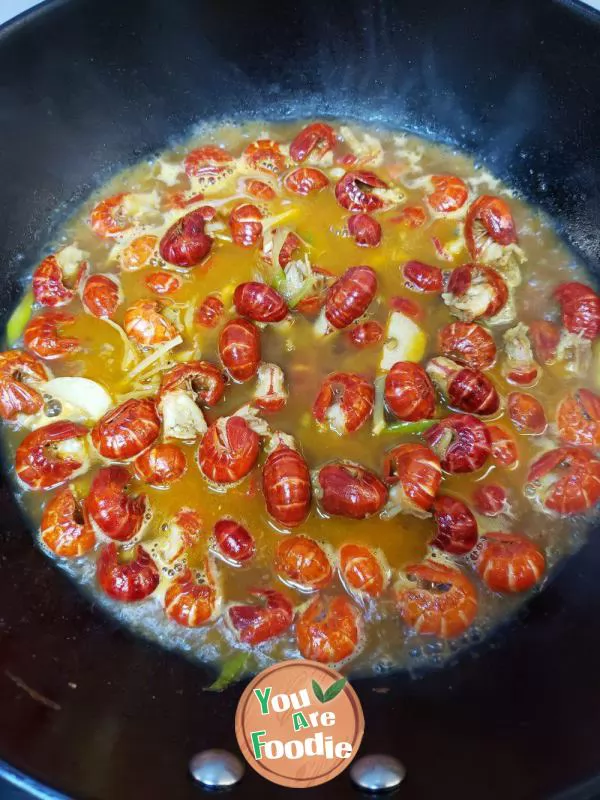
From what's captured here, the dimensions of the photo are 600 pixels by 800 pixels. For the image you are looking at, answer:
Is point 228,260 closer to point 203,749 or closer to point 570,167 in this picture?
point 570,167

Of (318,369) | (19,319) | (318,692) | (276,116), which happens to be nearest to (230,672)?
(318,692)

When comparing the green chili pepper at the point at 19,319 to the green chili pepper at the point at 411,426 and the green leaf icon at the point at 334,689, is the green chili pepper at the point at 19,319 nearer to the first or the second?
the green chili pepper at the point at 411,426

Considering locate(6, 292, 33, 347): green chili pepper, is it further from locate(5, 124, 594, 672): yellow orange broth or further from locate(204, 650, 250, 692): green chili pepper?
locate(204, 650, 250, 692): green chili pepper

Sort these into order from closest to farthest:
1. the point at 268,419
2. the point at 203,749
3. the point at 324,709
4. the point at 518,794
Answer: the point at 518,794 < the point at 203,749 < the point at 324,709 < the point at 268,419

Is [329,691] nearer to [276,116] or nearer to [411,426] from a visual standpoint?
[411,426]

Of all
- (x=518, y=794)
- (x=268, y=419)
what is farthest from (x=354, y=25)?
(x=518, y=794)

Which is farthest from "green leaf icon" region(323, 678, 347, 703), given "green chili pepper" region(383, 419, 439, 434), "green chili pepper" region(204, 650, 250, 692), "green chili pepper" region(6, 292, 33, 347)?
"green chili pepper" region(6, 292, 33, 347)
